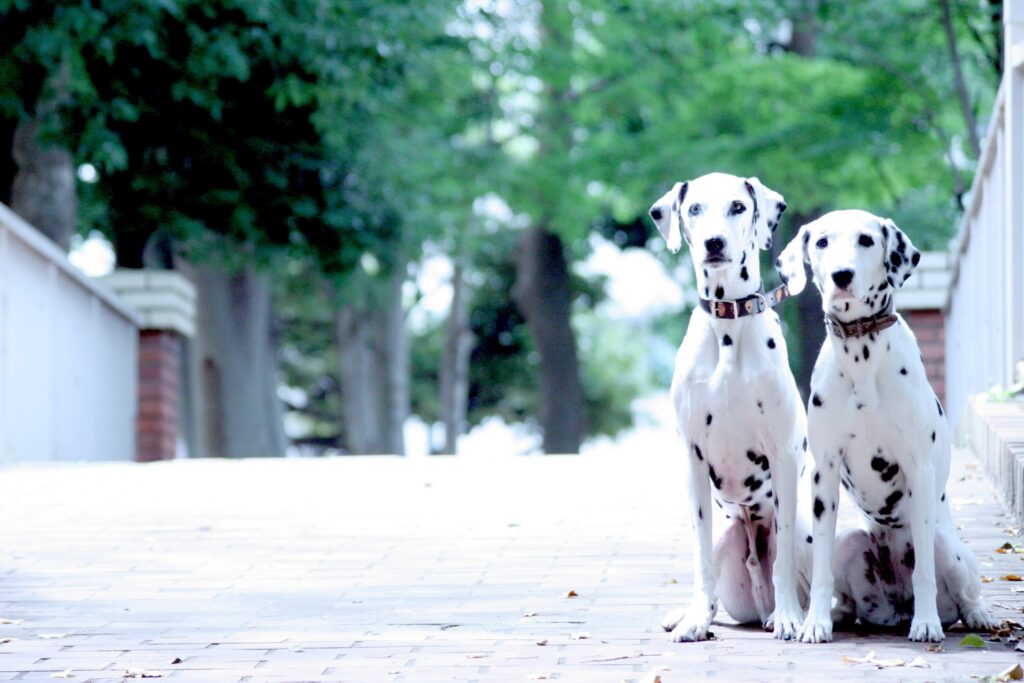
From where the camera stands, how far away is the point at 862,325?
6.11m

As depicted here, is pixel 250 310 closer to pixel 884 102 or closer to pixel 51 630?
pixel 884 102

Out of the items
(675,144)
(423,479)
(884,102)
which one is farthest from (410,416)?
(423,479)

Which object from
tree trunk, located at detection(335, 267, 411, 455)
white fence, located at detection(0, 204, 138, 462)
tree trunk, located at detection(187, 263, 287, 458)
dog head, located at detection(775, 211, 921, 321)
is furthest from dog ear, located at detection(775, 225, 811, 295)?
tree trunk, located at detection(335, 267, 411, 455)

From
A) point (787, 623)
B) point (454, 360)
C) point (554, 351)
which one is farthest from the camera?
point (454, 360)

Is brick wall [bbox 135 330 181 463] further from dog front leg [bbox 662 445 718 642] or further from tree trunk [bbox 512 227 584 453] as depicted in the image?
dog front leg [bbox 662 445 718 642]

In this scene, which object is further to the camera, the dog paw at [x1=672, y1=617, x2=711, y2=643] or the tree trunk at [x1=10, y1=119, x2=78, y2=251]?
the tree trunk at [x1=10, y1=119, x2=78, y2=251]

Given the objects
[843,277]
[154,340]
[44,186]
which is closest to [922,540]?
[843,277]

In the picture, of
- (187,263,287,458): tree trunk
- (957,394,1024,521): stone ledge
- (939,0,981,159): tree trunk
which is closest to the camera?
(957,394,1024,521): stone ledge

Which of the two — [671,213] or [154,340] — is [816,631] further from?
[154,340]

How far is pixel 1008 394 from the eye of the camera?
400 inches

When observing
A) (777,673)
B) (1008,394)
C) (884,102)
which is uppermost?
(884,102)

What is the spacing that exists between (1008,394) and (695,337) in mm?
4360

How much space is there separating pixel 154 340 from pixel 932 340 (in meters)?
7.89

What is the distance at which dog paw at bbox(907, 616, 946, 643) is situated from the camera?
6.02 m
